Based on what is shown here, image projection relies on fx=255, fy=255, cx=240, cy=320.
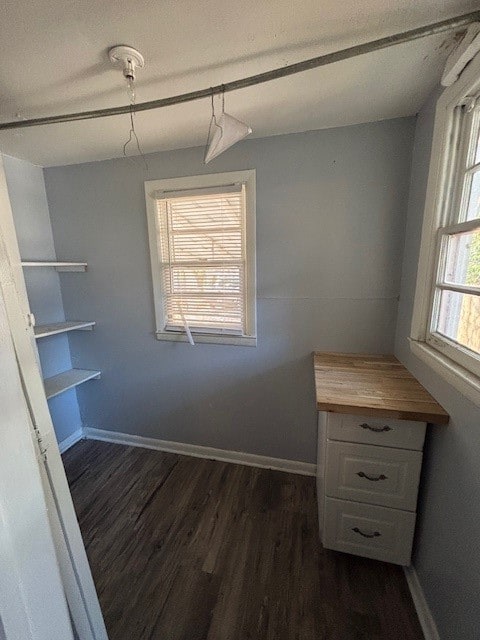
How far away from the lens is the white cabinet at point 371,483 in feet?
3.93

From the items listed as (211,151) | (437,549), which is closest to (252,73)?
(211,151)

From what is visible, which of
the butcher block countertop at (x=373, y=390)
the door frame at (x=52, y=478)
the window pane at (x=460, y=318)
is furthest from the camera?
the butcher block countertop at (x=373, y=390)

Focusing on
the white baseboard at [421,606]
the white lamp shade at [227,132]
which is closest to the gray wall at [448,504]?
the white baseboard at [421,606]

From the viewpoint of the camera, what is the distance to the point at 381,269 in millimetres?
1639

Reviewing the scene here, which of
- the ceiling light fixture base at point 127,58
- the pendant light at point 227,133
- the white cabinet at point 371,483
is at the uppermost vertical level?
the ceiling light fixture base at point 127,58

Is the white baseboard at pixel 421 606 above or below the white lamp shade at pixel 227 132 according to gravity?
below

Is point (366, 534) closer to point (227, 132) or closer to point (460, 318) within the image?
point (460, 318)

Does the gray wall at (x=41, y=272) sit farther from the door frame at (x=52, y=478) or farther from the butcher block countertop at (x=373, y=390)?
the butcher block countertop at (x=373, y=390)

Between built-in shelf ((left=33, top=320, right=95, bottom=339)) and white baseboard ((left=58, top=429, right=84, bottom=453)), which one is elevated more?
built-in shelf ((left=33, top=320, right=95, bottom=339))

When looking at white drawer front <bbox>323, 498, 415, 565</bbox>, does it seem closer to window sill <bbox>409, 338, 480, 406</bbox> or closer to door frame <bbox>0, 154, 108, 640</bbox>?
window sill <bbox>409, 338, 480, 406</bbox>

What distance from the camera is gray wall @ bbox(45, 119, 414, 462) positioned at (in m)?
1.60

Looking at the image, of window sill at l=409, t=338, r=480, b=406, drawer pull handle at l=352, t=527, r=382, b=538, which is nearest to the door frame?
drawer pull handle at l=352, t=527, r=382, b=538

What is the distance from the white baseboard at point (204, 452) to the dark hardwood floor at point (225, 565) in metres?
0.07

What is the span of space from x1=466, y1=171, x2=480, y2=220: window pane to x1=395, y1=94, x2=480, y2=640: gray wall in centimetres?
27
